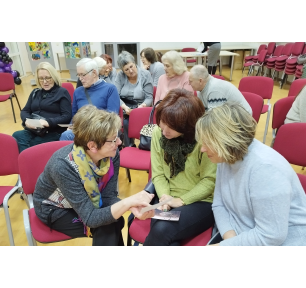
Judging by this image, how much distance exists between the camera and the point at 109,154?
1353 mm

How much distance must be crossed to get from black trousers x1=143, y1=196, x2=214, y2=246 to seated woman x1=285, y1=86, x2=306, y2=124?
1510mm

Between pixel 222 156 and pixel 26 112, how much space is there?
2.25 metres

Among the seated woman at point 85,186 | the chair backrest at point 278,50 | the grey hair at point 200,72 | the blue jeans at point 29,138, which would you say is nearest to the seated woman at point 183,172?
the seated woman at point 85,186

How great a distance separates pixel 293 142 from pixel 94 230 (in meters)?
1.63

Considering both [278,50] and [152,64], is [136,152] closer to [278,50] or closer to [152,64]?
[152,64]

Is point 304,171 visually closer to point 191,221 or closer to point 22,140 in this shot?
point 191,221

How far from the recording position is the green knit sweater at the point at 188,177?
4.76 feet

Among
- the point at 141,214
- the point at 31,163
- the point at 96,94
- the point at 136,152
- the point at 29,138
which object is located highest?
the point at 96,94

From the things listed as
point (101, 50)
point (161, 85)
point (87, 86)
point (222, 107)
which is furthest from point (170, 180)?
point (101, 50)

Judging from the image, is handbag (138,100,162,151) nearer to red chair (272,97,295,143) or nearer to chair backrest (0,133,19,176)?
chair backrest (0,133,19,176)

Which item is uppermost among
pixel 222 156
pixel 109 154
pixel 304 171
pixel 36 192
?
pixel 222 156

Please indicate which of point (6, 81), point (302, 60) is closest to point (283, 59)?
point (302, 60)

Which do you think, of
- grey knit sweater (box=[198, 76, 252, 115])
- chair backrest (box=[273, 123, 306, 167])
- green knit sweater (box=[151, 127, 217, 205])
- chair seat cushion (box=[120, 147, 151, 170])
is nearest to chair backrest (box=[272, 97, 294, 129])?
grey knit sweater (box=[198, 76, 252, 115])

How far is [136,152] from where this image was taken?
7.93 ft
